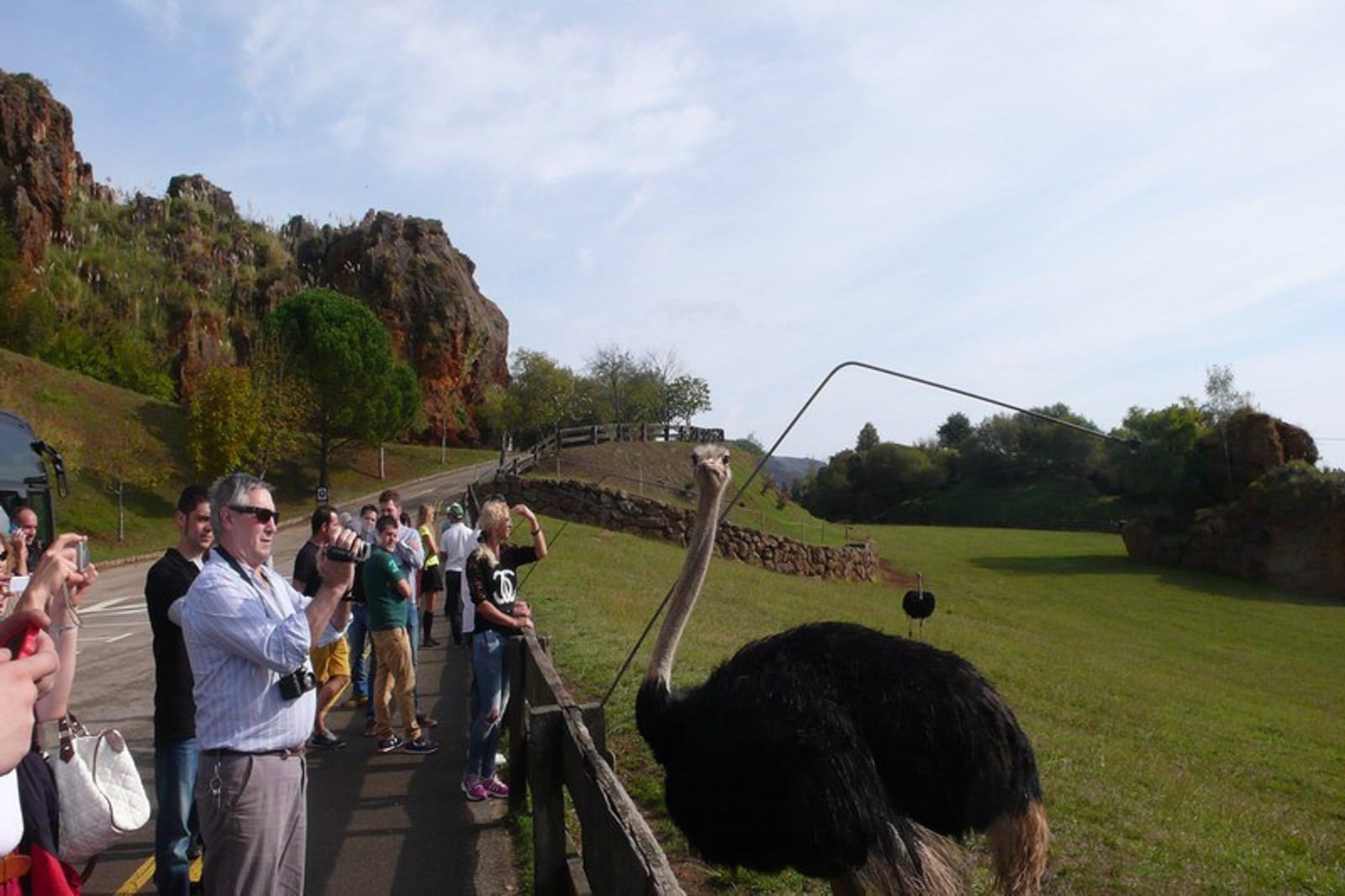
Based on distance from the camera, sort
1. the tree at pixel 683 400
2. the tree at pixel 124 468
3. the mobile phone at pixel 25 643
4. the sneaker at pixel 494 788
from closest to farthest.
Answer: the mobile phone at pixel 25 643, the sneaker at pixel 494 788, the tree at pixel 124 468, the tree at pixel 683 400

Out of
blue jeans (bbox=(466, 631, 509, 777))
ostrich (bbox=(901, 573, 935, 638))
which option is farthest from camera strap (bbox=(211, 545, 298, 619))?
ostrich (bbox=(901, 573, 935, 638))

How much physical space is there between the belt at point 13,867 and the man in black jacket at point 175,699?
199 centimetres

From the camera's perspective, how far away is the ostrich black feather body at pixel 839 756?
3480 millimetres

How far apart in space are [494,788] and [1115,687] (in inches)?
419

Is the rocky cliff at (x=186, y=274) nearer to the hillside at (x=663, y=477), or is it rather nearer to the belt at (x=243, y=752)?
the hillside at (x=663, y=477)

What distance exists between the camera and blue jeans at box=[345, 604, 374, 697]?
29.4 ft

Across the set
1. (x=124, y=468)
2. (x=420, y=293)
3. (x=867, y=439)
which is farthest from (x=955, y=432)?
(x=124, y=468)

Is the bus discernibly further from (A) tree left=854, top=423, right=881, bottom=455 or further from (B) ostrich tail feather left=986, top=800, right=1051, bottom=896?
(A) tree left=854, top=423, right=881, bottom=455

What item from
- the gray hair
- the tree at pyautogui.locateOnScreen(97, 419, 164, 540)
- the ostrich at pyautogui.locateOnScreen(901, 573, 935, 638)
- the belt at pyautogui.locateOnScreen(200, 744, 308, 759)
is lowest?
the ostrich at pyautogui.locateOnScreen(901, 573, 935, 638)

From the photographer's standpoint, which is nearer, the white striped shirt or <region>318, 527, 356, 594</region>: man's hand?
the white striped shirt

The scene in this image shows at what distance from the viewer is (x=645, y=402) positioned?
71.6 meters

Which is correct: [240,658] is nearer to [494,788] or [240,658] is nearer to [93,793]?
[93,793]

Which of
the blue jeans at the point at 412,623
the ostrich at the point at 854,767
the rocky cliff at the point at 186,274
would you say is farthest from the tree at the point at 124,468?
the ostrich at the point at 854,767

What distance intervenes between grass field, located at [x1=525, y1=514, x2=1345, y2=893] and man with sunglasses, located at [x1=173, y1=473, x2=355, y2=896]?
2.14 meters
